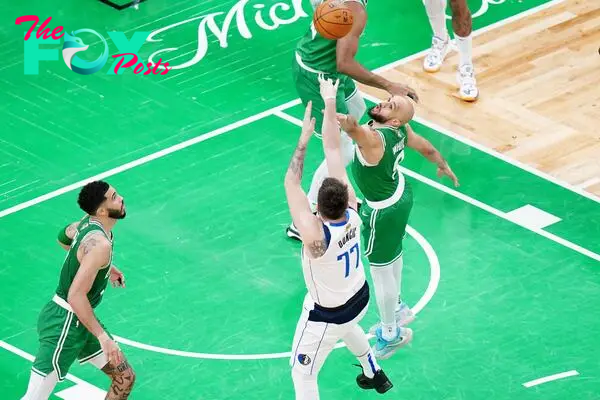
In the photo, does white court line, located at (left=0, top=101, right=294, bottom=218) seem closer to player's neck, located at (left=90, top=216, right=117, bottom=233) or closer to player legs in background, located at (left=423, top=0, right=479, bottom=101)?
player legs in background, located at (left=423, top=0, right=479, bottom=101)

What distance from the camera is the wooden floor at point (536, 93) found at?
18.7 metres

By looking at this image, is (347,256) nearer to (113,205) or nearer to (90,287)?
(113,205)

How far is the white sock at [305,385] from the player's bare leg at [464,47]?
730 cm

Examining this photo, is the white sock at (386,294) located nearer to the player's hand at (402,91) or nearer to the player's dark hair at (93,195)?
the player's hand at (402,91)

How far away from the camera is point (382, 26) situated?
70.5 feet

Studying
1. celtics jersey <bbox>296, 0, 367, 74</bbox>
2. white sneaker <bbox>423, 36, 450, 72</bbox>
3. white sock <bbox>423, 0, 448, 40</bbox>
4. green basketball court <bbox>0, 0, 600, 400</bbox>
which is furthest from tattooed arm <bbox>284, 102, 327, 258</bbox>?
white sneaker <bbox>423, 36, 450, 72</bbox>

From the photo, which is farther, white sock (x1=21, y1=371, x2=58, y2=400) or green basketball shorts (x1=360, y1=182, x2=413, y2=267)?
green basketball shorts (x1=360, y1=182, x2=413, y2=267)

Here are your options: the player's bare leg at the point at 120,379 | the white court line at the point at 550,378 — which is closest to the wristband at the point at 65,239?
the player's bare leg at the point at 120,379

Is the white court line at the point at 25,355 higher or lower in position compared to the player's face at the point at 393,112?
lower

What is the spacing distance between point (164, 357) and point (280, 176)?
374 centimetres

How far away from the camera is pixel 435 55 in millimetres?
20438

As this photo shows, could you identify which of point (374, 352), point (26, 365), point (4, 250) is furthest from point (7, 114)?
point (374, 352)

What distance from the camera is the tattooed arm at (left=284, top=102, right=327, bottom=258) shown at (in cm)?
1272

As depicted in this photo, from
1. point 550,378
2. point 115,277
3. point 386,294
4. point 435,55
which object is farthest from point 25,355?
point 435,55
